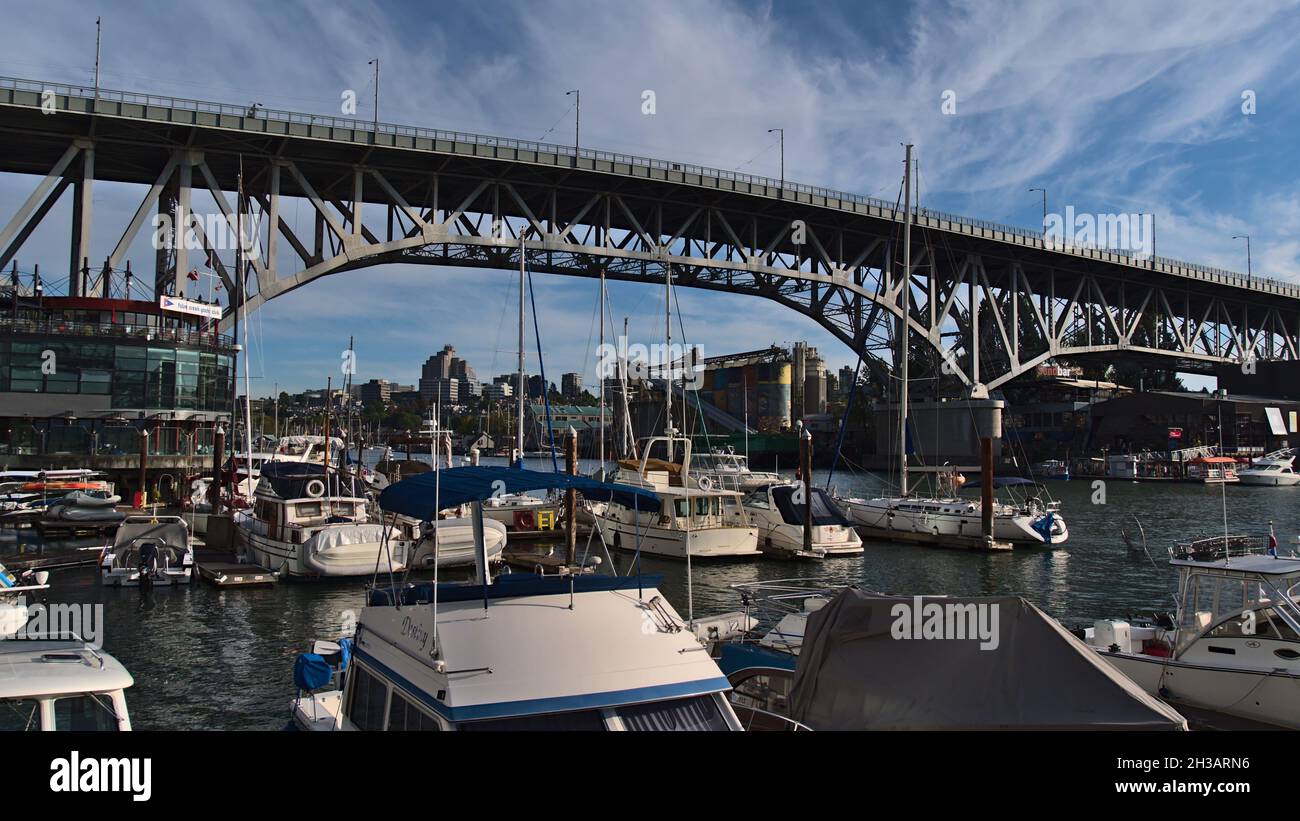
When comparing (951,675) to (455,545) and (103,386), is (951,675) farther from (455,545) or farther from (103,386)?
(103,386)

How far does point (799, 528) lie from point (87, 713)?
2929 centimetres

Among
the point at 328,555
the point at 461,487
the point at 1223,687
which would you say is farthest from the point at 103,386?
the point at 1223,687

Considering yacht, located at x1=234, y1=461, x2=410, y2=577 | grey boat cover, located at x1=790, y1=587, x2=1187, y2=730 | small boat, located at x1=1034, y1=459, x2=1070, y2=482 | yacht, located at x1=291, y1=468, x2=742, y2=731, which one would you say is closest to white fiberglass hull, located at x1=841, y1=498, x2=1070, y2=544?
yacht, located at x1=234, y1=461, x2=410, y2=577

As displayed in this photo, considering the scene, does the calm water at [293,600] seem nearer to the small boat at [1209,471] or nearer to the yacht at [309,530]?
the yacht at [309,530]

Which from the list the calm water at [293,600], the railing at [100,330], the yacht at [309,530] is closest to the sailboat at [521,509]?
the calm water at [293,600]

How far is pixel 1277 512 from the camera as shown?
5291 cm

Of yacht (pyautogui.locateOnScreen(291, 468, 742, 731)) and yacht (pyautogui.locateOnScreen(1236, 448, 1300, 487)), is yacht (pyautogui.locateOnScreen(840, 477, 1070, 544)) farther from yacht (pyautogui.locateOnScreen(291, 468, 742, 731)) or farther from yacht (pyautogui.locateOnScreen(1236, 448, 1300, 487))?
yacht (pyautogui.locateOnScreen(1236, 448, 1300, 487))

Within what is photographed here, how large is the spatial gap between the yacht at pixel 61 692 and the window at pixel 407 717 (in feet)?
6.69

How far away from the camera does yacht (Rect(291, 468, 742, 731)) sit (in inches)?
262

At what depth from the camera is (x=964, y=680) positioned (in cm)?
777

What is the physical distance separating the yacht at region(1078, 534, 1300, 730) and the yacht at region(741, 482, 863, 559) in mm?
19373

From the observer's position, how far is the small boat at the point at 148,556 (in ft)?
81.8
